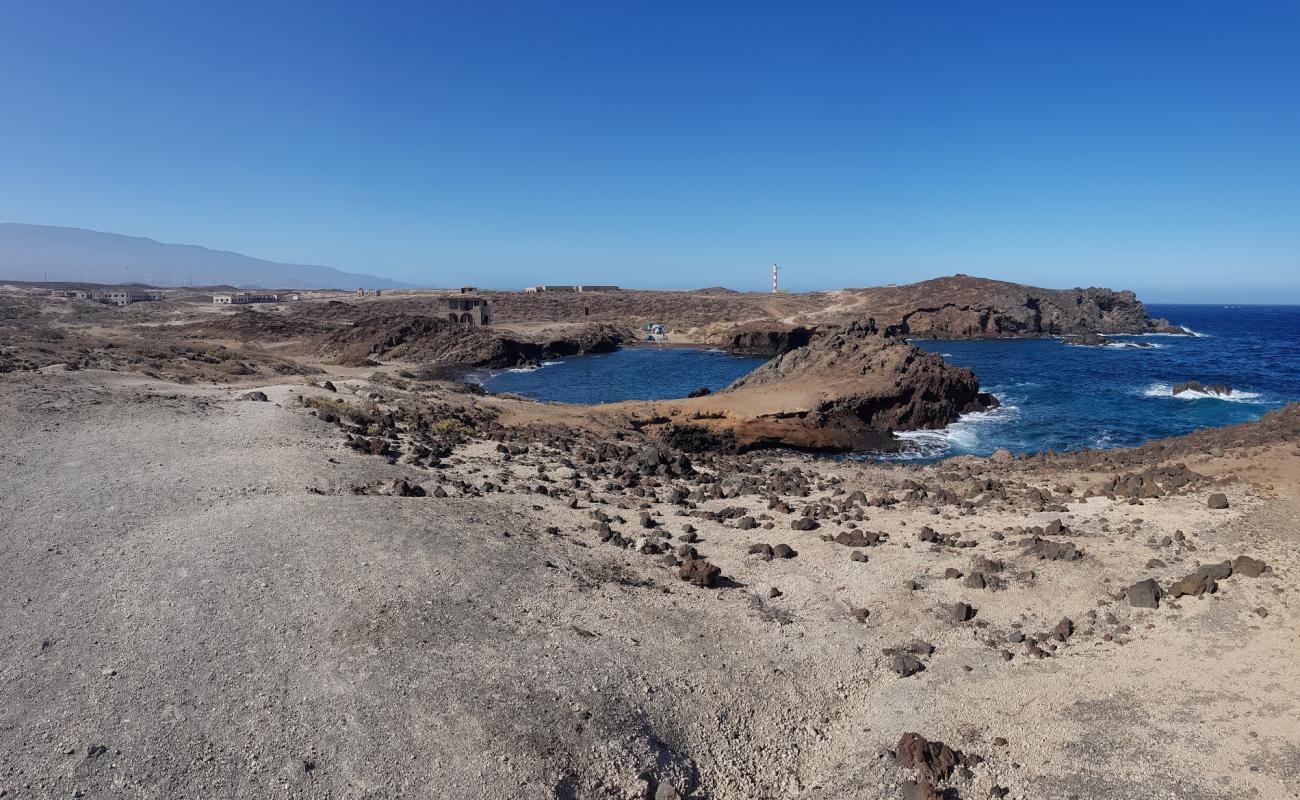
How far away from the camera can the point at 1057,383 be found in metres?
44.2

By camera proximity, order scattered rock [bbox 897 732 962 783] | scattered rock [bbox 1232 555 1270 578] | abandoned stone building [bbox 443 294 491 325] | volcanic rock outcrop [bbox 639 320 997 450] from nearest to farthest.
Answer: scattered rock [bbox 897 732 962 783], scattered rock [bbox 1232 555 1270 578], volcanic rock outcrop [bbox 639 320 997 450], abandoned stone building [bbox 443 294 491 325]

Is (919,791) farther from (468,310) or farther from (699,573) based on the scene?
(468,310)

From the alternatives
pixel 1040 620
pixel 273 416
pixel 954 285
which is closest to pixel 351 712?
pixel 1040 620

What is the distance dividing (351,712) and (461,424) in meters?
16.3

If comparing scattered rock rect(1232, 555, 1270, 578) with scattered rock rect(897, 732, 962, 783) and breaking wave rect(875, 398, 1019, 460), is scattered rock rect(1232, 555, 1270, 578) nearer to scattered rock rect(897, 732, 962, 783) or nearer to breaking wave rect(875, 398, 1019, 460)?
scattered rock rect(897, 732, 962, 783)

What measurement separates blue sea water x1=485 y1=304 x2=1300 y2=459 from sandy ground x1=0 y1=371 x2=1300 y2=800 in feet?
54.9

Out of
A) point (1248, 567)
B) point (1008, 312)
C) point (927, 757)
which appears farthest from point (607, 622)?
point (1008, 312)

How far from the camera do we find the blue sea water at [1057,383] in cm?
3039

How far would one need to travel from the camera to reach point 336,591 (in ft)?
31.0

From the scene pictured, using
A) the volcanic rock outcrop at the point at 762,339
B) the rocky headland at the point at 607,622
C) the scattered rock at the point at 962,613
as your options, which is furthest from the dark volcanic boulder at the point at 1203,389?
the scattered rock at the point at 962,613

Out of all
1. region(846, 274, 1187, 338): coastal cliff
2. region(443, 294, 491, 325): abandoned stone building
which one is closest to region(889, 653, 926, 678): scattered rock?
region(443, 294, 491, 325): abandoned stone building

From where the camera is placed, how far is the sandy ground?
682 cm

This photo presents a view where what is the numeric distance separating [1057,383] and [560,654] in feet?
147

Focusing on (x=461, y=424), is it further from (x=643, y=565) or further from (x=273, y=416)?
(x=643, y=565)
